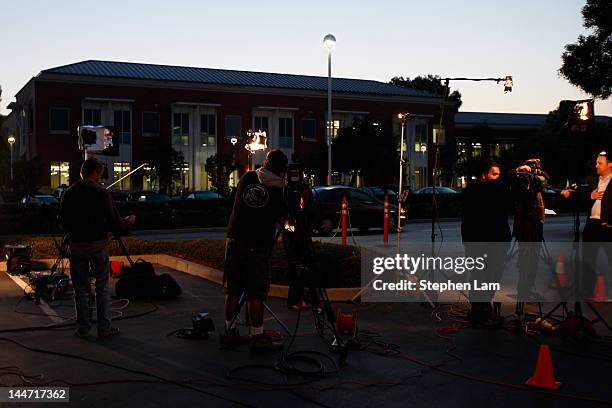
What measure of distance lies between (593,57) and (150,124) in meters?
36.3

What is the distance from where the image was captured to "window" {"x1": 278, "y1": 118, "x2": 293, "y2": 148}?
57.8 metres

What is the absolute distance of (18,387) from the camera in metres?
5.84

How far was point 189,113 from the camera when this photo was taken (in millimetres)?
54719

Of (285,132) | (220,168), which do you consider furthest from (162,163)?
(285,132)

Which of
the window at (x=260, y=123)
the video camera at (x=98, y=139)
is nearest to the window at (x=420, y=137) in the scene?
the window at (x=260, y=123)

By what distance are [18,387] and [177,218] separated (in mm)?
21382

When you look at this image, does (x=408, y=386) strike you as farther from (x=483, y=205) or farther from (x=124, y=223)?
(x=124, y=223)

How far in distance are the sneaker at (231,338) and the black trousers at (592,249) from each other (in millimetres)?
4787

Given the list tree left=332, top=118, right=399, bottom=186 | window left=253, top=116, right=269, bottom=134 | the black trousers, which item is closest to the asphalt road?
the black trousers

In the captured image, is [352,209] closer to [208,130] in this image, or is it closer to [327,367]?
[327,367]

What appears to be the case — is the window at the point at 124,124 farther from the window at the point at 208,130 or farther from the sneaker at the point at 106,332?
Answer: the sneaker at the point at 106,332

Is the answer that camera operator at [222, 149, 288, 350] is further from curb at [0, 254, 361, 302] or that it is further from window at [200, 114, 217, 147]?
window at [200, 114, 217, 147]

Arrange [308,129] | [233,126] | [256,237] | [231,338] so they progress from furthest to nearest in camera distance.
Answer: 1. [308,129]
2. [233,126]
3. [231,338]
4. [256,237]

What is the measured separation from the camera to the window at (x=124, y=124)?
171ft
